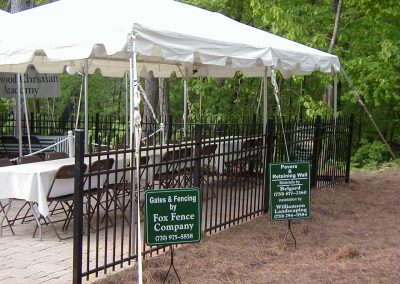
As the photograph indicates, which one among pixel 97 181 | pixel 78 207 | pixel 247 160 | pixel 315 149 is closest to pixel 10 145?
pixel 247 160

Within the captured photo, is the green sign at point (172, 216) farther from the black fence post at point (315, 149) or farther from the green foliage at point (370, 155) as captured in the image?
the green foliage at point (370, 155)

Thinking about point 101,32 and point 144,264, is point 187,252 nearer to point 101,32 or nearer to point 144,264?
point 144,264

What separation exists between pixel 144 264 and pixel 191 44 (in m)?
2.69

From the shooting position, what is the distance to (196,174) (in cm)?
658

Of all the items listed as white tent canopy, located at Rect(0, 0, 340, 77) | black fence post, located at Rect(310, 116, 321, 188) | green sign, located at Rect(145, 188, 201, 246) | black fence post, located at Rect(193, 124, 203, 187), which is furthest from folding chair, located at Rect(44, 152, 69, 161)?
black fence post, located at Rect(310, 116, 321, 188)

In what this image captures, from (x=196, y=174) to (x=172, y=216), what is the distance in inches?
62.9

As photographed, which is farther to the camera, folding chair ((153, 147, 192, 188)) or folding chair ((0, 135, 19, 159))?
folding chair ((0, 135, 19, 159))

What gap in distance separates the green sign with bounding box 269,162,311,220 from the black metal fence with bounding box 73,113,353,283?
0.75 metres

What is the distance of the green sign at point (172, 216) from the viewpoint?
493cm

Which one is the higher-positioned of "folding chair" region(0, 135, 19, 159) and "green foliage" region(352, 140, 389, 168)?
"folding chair" region(0, 135, 19, 159)

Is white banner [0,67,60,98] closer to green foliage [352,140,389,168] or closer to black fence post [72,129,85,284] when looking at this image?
black fence post [72,129,85,284]

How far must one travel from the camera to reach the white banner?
43.9 feet

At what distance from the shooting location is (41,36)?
21.1 feet

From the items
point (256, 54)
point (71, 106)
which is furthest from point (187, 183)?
point (71, 106)
